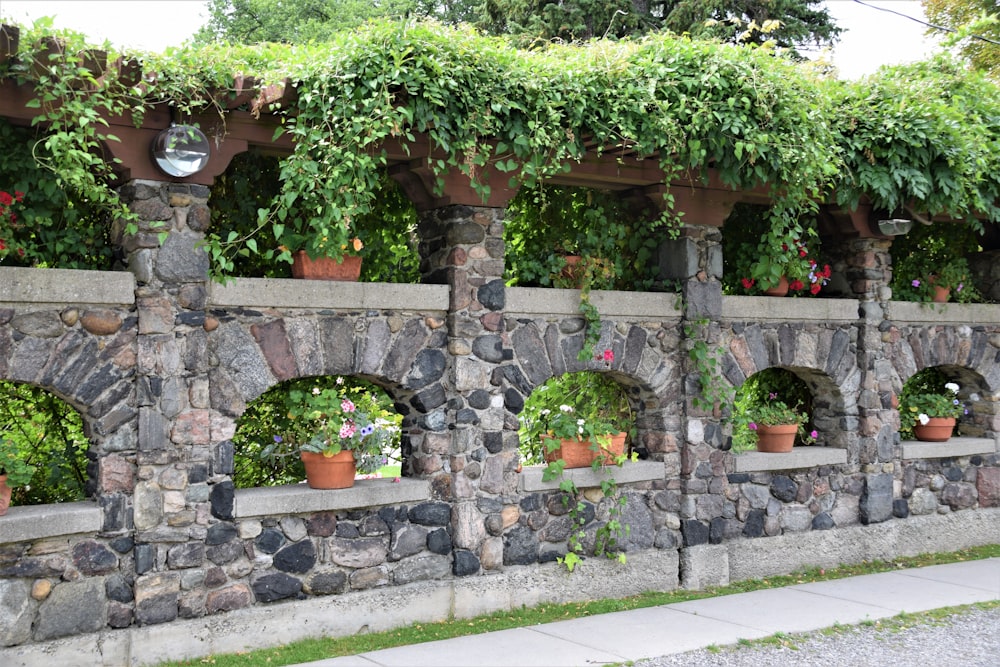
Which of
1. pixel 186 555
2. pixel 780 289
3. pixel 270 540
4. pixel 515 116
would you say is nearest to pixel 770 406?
pixel 780 289

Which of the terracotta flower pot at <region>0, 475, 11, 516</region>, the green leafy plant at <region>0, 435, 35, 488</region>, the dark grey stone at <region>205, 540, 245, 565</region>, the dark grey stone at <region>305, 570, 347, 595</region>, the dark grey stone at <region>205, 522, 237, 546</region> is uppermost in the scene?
the green leafy plant at <region>0, 435, 35, 488</region>

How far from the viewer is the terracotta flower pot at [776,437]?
7977 mm

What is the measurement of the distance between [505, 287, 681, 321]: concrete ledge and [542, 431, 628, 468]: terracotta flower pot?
35.1 inches

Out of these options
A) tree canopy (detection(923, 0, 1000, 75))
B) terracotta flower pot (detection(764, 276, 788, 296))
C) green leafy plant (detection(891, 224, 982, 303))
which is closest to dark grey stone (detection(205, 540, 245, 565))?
terracotta flower pot (detection(764, 276, 788, 296))

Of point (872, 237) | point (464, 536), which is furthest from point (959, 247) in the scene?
point (464, 536)

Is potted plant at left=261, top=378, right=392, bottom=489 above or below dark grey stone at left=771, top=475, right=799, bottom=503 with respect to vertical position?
above

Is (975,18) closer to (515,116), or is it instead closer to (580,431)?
(580,431)

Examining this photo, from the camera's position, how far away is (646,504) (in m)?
7.30

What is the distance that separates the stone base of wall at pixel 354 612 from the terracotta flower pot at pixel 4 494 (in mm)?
685

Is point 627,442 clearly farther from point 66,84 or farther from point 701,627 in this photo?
point 66,84

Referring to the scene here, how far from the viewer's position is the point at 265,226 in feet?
20.3

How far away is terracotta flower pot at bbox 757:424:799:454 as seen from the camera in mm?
7977

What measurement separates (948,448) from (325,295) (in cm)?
602

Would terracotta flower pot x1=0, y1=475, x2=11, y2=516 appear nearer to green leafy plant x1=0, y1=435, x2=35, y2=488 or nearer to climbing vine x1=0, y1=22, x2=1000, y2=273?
green leafy plant x1=0, y1=435, x2=35, y2=488
